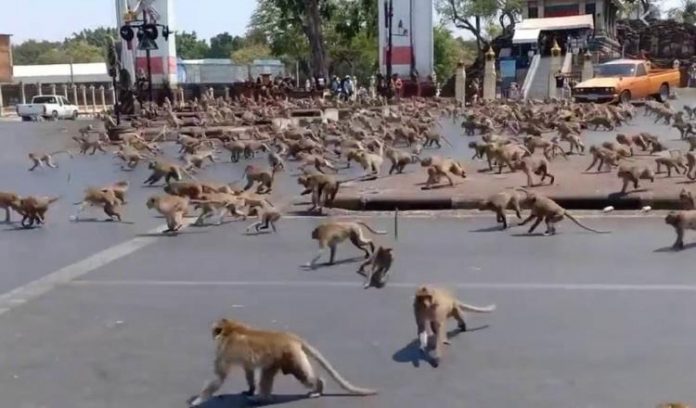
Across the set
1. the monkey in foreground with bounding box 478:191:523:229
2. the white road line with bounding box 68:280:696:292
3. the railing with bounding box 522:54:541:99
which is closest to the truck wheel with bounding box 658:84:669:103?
the railing with bounding box 522:54:541:99

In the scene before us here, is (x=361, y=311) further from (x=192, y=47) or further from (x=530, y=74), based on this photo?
(x=192, y=47)

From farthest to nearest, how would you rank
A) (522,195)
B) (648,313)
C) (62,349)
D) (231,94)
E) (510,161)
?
(231,94) < (510,161) < (522,195) < (648,313) < (62,349)

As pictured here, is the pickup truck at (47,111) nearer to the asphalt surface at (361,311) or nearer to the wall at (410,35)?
the wall at (410,35)

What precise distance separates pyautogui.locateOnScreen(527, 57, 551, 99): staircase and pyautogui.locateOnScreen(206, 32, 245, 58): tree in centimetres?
9709

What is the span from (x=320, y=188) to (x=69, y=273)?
153 inches

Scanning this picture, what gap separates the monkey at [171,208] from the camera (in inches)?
444

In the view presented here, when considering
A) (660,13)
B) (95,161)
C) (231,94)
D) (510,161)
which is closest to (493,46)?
(231,94)

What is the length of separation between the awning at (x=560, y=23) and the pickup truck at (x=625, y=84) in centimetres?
2167

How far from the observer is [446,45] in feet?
320

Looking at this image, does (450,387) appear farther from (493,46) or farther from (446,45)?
(446,45)

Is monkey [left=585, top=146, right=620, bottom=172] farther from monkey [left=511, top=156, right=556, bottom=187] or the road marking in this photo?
the road marking

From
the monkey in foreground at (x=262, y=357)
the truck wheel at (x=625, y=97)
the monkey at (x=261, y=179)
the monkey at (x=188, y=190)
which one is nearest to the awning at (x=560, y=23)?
the truck wheel at (x=625, y=97)

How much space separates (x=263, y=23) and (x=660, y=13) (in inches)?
1398

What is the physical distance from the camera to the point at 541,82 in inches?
2016
